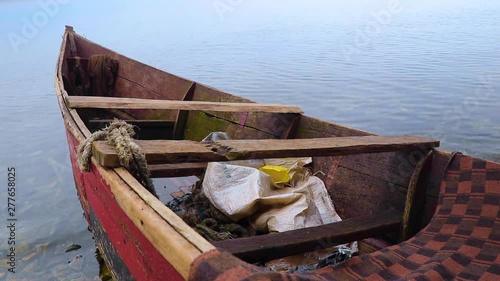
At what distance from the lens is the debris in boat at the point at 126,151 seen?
2076 mm

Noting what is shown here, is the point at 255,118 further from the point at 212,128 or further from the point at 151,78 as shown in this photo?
the point at 151,78

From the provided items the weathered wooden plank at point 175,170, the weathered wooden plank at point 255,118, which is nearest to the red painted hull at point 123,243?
the weathered wooden plank at point 175,170

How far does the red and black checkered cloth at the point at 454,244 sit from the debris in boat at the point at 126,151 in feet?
2.96

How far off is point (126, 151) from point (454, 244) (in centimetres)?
169

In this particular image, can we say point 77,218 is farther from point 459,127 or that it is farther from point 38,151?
point 459,127

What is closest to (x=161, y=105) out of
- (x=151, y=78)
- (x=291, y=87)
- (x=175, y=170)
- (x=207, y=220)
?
(x=175, y=170)

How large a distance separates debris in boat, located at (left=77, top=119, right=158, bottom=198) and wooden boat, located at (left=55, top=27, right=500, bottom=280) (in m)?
0.04

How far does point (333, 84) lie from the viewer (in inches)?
448

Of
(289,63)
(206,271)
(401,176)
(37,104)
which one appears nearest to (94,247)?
(401,176)

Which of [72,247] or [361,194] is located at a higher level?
[361,194]

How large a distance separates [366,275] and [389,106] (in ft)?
25.6

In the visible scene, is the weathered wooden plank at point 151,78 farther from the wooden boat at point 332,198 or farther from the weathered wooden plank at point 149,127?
the wooden boat at point 332,198

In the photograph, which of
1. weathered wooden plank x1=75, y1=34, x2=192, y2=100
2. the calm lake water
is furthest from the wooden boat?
the calm lake water

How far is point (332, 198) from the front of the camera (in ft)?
11.1
